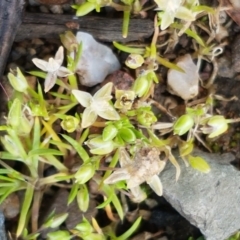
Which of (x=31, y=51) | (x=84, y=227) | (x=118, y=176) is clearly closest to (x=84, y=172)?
(x=118, y=176)

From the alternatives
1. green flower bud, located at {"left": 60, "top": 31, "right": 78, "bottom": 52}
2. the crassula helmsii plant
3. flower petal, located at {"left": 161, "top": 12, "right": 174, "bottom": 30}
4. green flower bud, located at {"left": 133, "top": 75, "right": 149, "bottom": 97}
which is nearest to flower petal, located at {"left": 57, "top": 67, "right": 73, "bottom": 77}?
the crassula helmsii plant

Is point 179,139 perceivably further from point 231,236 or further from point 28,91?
point 28,91

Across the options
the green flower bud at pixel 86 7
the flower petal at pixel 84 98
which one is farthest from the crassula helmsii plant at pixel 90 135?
the green flower bud at pixel 86 7

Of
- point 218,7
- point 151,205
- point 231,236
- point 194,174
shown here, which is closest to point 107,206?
point 151,205

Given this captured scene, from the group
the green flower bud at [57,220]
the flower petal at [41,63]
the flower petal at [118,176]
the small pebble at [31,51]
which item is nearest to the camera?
the flower petal at [118,176]

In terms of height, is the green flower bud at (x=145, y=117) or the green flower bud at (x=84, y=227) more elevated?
the green flower bud at (x=145, y=117)

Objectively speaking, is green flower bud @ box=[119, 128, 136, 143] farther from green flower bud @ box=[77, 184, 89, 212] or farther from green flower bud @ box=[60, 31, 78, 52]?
green flower bud @ box=[60, 31, 78, 52]

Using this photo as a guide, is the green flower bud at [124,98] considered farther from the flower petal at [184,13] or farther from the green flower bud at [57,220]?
the green flower bud at [57,220]
